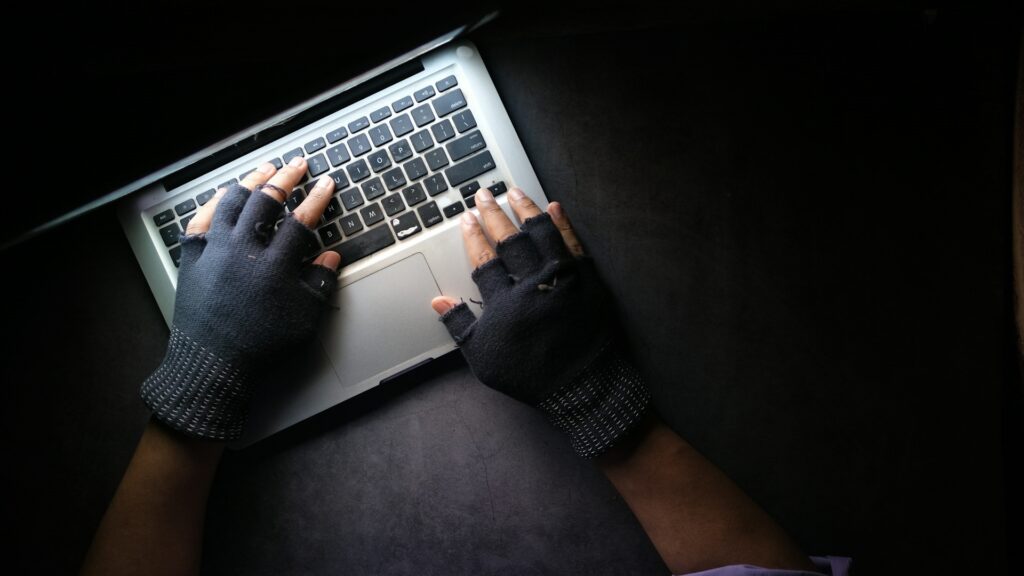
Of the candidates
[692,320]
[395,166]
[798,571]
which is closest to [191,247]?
[395,166]

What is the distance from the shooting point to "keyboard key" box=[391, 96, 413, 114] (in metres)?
0.68

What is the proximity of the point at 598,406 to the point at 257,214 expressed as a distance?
468 mm

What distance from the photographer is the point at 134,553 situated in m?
0.68

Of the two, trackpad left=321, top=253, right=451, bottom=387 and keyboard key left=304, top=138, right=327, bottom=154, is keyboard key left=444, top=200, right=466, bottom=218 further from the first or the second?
keyboard key left=304, top=138, right=327, bottom=154

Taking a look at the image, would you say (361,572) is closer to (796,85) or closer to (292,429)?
(292,429)

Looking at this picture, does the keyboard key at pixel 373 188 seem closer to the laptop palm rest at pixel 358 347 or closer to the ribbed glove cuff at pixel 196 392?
the laptop palm rest at pixel 358 347

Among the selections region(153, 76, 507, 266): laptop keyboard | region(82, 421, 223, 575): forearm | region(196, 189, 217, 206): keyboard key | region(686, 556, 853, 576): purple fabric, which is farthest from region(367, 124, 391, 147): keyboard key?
region(686, 556, 853, 576): purple fabric

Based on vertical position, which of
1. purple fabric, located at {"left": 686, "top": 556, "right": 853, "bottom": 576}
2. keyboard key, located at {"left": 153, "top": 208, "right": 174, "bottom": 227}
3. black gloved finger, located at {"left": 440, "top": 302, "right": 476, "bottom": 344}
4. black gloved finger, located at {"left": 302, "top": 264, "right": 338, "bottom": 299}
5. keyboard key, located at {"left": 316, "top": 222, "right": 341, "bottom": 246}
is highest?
keyboard key, located at {"left": 153, "top": 208, "right": 174, "bottom": 227}

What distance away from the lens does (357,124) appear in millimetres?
682

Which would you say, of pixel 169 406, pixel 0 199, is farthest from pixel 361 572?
pixel 0 199

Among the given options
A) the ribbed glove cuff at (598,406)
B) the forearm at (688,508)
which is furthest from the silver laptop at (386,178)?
the forearm at (688,508)

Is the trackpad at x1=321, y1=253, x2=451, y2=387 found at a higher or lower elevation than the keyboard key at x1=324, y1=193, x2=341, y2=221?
lower

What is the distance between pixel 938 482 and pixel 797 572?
285mm

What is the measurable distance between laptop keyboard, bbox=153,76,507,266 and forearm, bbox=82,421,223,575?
28cm
